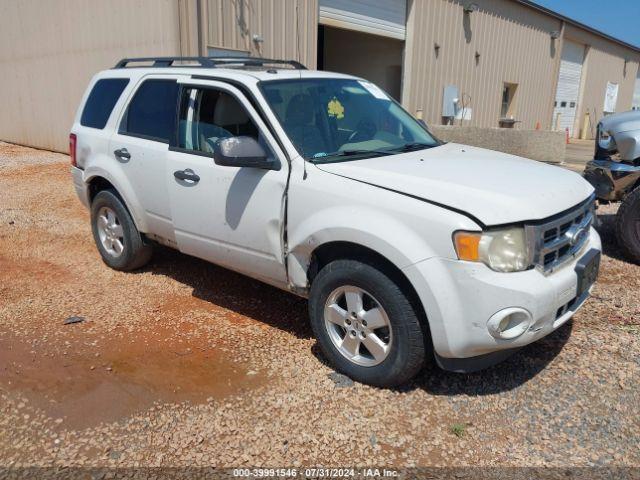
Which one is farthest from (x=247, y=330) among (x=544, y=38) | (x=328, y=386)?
(x=544, y=38)

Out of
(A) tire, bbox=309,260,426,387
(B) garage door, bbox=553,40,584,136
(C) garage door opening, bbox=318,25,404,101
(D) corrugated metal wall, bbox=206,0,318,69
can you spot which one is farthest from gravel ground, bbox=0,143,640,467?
(B) garage door, bbox=553,40,584,136

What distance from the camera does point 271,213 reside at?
3.62m

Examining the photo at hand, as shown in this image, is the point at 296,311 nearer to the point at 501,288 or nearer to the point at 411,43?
the point at 501,288

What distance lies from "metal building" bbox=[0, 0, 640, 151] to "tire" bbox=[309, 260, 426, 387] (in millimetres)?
7376

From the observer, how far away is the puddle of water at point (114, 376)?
3.19 metres

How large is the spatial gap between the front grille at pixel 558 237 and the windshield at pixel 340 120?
1.21 m

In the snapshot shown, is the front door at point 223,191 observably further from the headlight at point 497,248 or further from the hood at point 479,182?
the headlight at point 497,248

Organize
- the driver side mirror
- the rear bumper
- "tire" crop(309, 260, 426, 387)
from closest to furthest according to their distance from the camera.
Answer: "tire" crop(309, 260, 426, 387), the driver side mirror, the rear bumper

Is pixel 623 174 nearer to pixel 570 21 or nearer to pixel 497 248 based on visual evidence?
pixel 497 248

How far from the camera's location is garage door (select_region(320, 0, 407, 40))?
484 inches

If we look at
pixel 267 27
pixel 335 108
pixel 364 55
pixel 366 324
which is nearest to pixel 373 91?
pixel 335 108

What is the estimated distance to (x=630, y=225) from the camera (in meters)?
5.55

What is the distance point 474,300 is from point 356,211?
32.5 inches

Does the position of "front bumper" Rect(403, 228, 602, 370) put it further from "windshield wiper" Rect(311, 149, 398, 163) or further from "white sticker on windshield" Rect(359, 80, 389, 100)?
"white sticker on windshield" Rect(359, 80, 389, 100)
